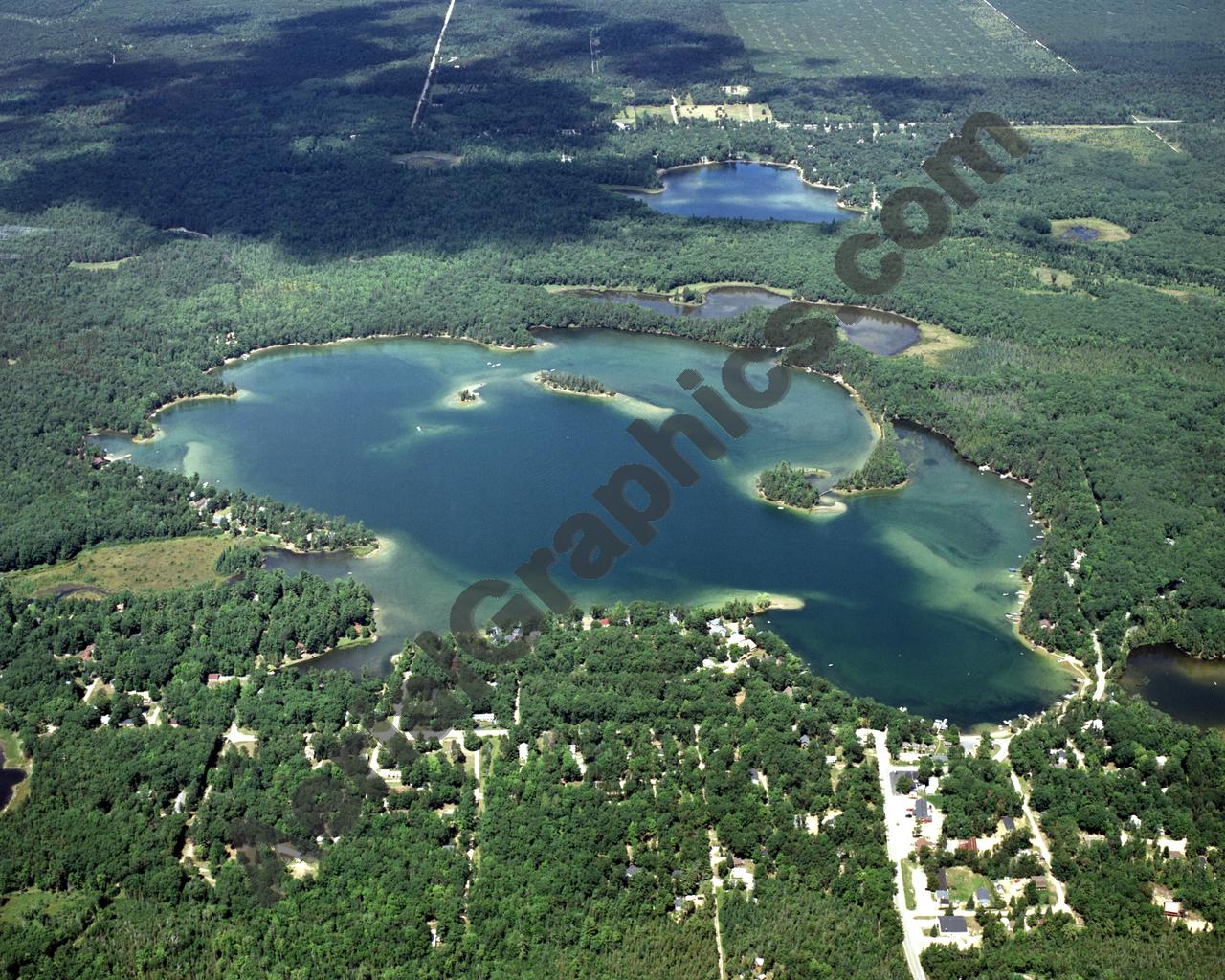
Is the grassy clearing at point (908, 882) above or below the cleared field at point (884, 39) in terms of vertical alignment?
below

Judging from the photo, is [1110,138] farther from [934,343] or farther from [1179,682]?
[1179,682]

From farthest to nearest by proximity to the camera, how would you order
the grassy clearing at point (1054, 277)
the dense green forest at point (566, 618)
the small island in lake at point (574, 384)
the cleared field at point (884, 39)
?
the cleared field at point (884, 39)
the grassy clearing at point (1054, 277)
the small island in lake at point (574, 384)
the dense green forest at point (566, 618)

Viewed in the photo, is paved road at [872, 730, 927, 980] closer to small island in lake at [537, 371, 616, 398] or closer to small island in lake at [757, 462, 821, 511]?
small island in lake at [757, 462, 821, 511]

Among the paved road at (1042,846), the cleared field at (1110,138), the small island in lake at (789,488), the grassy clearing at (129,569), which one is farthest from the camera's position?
the cleared field at (1110,138)

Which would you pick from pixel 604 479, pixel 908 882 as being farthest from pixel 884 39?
pixel 908 882

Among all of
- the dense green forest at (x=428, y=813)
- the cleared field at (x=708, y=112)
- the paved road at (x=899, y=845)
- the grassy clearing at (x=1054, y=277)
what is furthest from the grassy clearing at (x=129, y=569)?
the cleared field at (x=708, y=112)

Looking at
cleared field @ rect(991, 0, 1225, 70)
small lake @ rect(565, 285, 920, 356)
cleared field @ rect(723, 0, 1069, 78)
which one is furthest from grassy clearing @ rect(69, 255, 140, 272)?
cleared field @ rect(991, 0, 1225, 70)

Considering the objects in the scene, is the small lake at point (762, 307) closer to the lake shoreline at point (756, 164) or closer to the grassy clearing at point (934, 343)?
the grassy clearing at point (934, 343)
